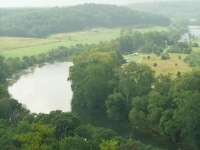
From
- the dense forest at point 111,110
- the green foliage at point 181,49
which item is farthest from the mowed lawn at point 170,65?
the green foliage at point 181,49

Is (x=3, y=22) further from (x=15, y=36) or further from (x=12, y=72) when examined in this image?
(x=12, y=72)

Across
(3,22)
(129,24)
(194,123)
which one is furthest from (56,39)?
(194,123)

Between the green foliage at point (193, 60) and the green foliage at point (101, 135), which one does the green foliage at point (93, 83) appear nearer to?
the green foliage at point (101, 135)

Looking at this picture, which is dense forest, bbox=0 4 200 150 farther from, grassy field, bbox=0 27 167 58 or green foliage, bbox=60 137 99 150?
grassy field, bbox=0 27 167 58

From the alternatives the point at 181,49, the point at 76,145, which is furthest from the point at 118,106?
the point at 181,49

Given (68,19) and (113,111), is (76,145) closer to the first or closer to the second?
(113,111)

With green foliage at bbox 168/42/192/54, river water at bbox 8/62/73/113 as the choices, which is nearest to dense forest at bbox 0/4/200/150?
river water at bbox 8/62/73/113
